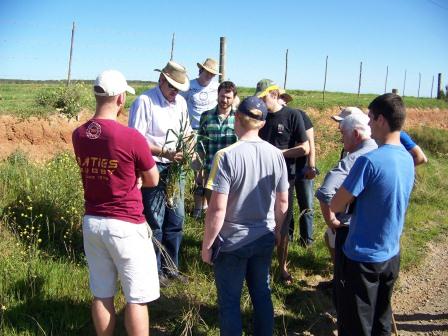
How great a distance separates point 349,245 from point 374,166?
1.86ft

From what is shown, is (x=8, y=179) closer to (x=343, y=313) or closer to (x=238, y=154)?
(x=238, y=154)

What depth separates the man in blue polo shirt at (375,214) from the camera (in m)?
2.54

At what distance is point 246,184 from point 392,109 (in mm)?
985

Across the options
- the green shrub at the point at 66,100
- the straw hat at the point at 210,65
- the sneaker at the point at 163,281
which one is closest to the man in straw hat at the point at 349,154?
the sneaker at the point at 163,281

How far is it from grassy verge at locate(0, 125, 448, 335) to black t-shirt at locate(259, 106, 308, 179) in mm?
1403

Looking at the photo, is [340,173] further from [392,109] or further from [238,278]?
[238,278]

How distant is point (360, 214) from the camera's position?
266 cm

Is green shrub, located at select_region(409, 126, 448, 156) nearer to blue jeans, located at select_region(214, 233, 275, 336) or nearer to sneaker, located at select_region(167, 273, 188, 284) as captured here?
sneaker, located at select_region(167, 273, 188, 284)

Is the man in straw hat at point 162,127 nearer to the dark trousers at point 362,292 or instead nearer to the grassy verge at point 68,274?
the grassy verge at point 68,274

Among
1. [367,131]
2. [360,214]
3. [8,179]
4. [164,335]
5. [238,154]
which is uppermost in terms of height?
[367,131]

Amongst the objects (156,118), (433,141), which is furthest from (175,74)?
(433,141)

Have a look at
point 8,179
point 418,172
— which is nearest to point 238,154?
point 8,179

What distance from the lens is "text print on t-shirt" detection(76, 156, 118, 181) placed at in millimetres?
2592

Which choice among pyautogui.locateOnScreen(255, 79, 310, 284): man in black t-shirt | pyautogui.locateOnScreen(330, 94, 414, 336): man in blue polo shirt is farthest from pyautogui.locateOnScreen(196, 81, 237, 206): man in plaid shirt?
pyautogui.locateOnScreen(330, 94, 414, 336): man in blue polo shirt
